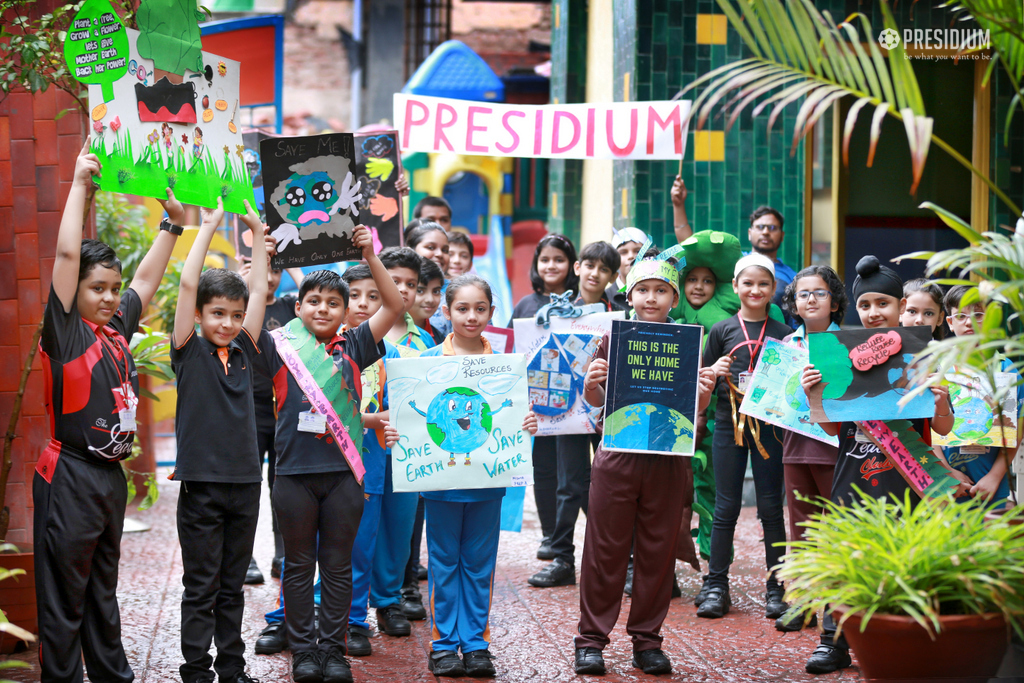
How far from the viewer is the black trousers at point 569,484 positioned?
550 centimetres

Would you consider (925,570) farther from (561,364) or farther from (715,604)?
(561,364)

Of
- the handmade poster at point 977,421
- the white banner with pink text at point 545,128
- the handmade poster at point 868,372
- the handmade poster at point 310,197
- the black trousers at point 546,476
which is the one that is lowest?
the black trousers at point 546,476

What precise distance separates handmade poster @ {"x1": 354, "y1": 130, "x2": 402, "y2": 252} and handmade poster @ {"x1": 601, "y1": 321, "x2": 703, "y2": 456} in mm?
1849

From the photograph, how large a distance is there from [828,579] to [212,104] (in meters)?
2.99

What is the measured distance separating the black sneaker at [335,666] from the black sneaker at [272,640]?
402 mm

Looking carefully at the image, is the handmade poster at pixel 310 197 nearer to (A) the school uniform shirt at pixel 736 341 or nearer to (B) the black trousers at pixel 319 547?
(B) the black trousers at pixel 319 547

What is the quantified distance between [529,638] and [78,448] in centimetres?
221

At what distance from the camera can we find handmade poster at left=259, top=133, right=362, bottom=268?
162 inches

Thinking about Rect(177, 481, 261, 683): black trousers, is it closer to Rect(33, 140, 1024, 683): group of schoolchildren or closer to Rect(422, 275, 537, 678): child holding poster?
Rect(33, 140, 1024, 683): group of schoolchildren

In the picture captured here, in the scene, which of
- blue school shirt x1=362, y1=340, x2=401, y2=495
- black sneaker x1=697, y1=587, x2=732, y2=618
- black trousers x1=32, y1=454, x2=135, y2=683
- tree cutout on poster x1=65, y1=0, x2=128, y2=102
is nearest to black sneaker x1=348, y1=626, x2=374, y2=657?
blue school shirt x1=362, y1=340, x2=401, y2=495

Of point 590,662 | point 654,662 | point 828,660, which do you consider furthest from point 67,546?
point 828,660

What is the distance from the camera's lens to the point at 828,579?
271 centimetres

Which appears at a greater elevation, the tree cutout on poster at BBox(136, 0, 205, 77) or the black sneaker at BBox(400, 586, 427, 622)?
the tree cutout on poster at BBox(136, 0, 205, 77)

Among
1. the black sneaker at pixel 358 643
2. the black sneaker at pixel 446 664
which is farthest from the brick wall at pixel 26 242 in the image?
the black sneaker at pixel 446 664
